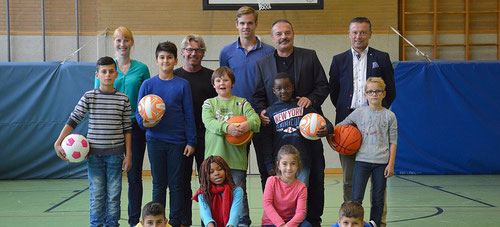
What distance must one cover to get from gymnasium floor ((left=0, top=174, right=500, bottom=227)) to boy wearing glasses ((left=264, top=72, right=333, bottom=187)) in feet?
4.02

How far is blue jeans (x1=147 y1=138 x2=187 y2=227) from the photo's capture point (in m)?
4.72

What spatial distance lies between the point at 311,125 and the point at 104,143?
5.42 feet

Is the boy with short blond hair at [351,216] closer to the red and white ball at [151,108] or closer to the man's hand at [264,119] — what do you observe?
the man's hand at [264,119]

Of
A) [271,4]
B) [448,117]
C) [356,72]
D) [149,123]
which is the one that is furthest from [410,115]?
[149,123]

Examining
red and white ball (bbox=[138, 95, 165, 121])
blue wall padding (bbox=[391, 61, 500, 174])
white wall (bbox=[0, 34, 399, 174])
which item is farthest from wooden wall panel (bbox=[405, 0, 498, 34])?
red and white ball (bbox=[138, 95, 165, 121])

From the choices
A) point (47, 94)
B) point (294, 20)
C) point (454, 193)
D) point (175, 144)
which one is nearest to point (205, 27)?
point (294, 20)

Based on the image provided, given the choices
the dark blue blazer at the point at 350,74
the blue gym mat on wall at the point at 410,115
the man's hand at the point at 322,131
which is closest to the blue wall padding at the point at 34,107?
the blue gym mat on wall at the point at 410,115

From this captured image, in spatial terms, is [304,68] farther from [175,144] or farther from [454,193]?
[454,193]

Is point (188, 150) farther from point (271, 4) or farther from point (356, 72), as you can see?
point (271, 4)

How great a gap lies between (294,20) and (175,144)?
20.1ft

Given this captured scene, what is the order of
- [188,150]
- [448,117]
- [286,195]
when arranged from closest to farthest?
[286,195] < [188,150] < [448,117]

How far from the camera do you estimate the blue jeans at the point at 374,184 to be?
459cm

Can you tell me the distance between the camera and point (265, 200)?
429cm

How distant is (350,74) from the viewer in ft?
16.0
